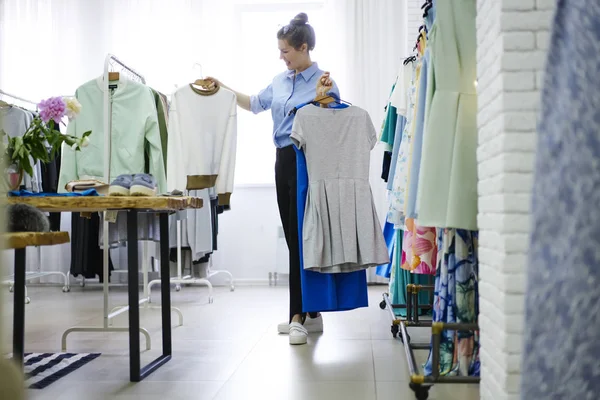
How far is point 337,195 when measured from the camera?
10.1 feet

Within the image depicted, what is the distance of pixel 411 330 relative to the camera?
10.8 feet

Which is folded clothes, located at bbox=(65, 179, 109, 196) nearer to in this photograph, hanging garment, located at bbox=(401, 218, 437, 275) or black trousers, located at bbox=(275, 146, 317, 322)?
black trousers, located at bbox=(275, 146, 317, 322)

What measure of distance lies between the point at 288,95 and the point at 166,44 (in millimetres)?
3071

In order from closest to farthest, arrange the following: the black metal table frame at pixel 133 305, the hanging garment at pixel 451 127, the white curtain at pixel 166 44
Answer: the hanging garment at pixel 451 127 → the black metal table frame at pixel 133 305 → the white curtain at pixel 166 44

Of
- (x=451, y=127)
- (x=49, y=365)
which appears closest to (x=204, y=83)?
(x=49, y=365)

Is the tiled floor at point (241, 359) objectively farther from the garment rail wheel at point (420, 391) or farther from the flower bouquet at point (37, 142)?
the flower bouquet at point (37, 142)

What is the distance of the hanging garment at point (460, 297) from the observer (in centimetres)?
214

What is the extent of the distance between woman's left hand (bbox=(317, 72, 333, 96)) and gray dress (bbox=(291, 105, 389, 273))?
10 cm

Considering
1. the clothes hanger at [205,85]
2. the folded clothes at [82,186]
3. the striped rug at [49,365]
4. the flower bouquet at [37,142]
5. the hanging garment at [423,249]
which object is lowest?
the striped rug at [49,365]

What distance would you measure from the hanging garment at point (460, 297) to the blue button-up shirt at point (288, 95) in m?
1.32

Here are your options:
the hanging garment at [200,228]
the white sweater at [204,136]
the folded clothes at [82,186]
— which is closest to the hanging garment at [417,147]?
the folded clothes at [82,186]

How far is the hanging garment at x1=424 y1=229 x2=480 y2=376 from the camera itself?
2.14m

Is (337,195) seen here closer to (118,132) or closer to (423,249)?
(423,249)

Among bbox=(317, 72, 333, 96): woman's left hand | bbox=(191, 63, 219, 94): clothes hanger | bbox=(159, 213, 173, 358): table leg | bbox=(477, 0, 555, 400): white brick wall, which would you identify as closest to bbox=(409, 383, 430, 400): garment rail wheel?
bbox=(477, 0, 555, 400): white brick wall
